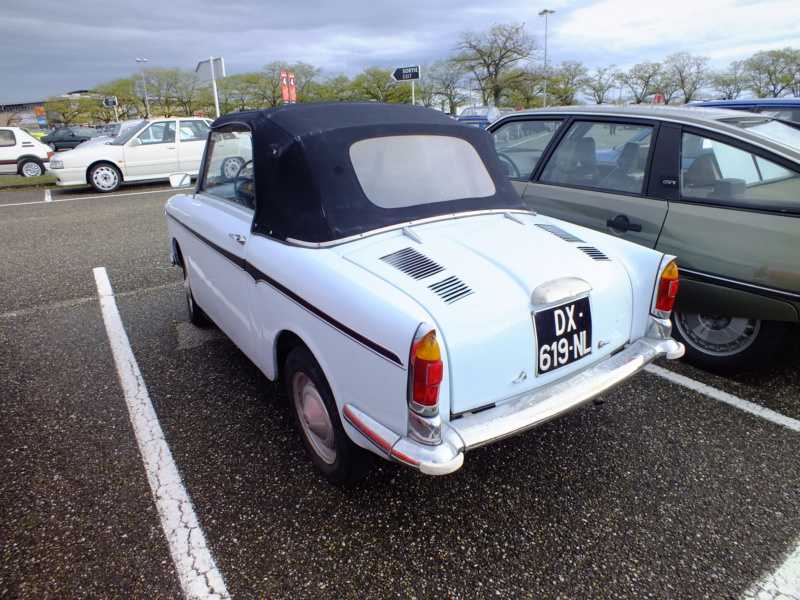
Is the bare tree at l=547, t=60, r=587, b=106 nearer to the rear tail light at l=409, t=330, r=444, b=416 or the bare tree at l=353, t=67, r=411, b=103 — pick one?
the bare tree at l=353, t=67, r=411, b=103

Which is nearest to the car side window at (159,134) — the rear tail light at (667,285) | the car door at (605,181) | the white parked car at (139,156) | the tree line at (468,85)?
the white parked car at (139,156)

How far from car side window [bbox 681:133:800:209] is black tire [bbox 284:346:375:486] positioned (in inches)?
102

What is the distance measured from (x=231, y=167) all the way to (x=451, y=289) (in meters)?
1.99

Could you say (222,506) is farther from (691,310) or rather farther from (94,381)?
(691,310)

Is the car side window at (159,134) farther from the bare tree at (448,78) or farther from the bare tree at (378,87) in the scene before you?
the bare tree at (448,78)

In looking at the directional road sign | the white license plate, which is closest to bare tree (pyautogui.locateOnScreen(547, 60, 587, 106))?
the directional road sign

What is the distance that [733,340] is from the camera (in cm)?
325

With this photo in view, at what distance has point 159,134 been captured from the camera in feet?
39.5

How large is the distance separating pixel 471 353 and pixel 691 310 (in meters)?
2.06

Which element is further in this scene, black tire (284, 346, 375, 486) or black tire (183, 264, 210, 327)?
black tire (183, 264, 210, 327)

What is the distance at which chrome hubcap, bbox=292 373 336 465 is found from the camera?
7.76 ft

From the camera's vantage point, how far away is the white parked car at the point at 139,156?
11.6m

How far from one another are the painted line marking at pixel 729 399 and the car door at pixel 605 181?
0.86 meters

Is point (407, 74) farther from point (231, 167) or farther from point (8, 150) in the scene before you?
point (231, 167)
